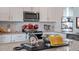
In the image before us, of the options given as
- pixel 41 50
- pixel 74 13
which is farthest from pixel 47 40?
pixel 74 13

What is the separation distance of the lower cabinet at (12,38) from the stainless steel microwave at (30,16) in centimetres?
15

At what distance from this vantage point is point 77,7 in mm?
973

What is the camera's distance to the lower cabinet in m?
0.98

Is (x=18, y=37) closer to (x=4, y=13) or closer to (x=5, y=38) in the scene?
(x=5, y=38)

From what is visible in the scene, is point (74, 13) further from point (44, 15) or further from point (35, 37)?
point (35, 37)

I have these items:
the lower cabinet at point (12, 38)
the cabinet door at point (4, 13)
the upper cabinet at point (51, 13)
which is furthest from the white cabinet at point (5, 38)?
the upper cabinet at point (51, 13)

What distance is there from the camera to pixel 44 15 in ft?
3.37

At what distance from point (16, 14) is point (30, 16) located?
14 centimetres

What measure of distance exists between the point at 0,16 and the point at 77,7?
0.71 m

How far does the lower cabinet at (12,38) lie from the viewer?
976 millimetres

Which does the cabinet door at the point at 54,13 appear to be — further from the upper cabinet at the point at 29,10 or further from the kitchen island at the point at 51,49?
the kitchen island at the point at 51,49

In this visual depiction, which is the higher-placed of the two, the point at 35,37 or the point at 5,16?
the point at 5,16

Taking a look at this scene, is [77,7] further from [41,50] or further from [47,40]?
[41,50]
